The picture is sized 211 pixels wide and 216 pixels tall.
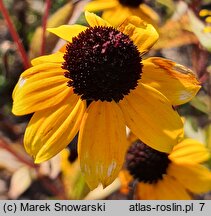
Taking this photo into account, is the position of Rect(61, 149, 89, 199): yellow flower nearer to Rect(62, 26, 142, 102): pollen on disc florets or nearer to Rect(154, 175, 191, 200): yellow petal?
Rect(154, 175, 191, 200): yellow petal

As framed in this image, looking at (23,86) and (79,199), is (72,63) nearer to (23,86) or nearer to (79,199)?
(23,86)

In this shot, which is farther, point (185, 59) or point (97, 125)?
point (185, 59)

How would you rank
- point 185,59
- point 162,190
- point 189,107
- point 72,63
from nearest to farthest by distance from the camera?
point 72,63, point 162,190, point 189,107, point 185,59

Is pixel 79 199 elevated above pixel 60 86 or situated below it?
below

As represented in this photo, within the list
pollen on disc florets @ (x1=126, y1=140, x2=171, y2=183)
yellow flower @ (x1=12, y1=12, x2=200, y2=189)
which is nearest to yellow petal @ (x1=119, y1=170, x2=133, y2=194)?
pollen on disc florets @ (x1=126, y1=140, x2=171, y2=183)

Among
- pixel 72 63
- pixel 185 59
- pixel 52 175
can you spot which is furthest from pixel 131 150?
pixel 185 59

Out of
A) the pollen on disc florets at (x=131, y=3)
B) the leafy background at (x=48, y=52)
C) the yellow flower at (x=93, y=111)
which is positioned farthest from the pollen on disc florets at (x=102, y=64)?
the pollen on disc florets at (x=131, y=3)
